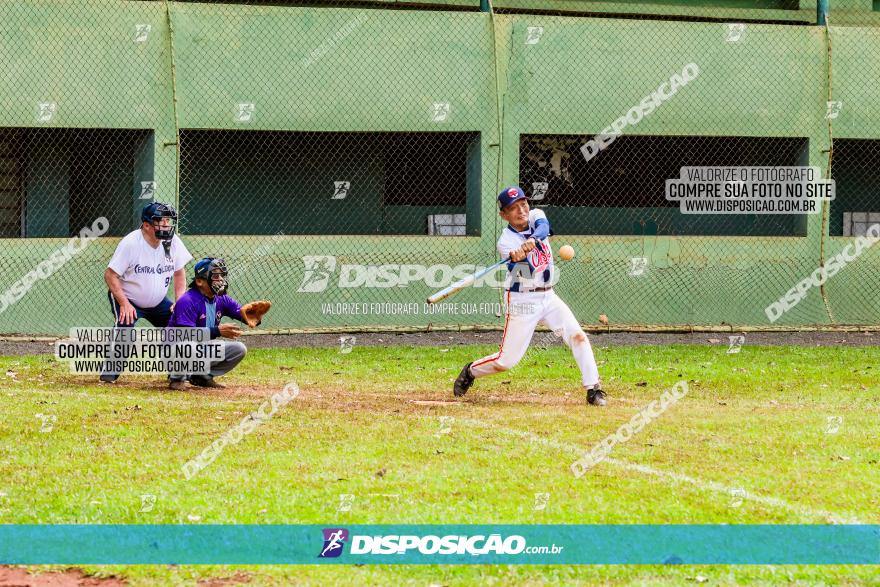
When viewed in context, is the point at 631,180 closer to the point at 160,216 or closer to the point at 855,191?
the point at 855,191

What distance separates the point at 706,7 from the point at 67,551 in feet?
56.3

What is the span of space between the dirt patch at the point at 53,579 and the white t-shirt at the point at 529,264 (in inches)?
233

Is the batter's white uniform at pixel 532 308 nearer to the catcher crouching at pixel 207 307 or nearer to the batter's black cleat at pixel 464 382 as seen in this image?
the batter's black cleat at pixel 464 382

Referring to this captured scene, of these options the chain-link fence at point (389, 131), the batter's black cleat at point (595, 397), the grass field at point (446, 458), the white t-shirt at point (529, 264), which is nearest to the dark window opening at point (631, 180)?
the chain-link fence at point (389, 131)

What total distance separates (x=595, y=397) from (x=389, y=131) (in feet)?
26.2

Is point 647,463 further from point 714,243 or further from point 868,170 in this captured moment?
point 868,170

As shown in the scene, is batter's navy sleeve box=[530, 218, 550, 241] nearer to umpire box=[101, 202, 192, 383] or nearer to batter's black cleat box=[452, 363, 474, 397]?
batter's black cleat box=[452, 363, 474, 397]

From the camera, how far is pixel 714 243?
1822 centimetres

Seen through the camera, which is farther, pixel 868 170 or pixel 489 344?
pixel 868 170

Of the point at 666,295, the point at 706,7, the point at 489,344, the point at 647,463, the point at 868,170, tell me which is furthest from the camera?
the point at 868,170

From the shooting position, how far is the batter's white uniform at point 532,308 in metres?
10.4

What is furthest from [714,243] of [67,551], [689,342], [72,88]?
[67,551]

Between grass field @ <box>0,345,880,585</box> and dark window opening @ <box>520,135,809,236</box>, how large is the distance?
824 cm

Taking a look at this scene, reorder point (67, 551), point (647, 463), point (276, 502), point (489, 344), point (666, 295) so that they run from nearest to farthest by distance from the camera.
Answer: point (67, 551)
point (276, 502)
point (647, 463)
point (489, 344)
point (666, 295)
